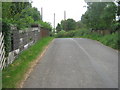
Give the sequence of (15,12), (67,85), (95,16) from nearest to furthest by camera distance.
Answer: (67,85) < (15,12) < (95,16)

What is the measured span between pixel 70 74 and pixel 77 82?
1.06 metres

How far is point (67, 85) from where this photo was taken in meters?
6.30

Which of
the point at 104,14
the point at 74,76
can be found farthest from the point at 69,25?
the point at 74,76

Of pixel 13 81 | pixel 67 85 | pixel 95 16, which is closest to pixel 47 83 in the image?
pixel 67 85

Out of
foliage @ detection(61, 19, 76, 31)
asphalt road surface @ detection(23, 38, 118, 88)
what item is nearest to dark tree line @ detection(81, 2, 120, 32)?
asphalt road surface @ detection(23, 38, 118, 88)

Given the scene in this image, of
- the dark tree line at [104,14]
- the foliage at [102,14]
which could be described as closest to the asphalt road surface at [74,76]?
the dark tree line at [104,14]

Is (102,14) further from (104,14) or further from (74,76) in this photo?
(74,76)

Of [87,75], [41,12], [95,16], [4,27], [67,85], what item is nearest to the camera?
[67,85]

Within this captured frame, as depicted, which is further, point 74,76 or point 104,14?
point 104,14

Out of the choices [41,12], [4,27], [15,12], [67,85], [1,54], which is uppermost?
[41,12]

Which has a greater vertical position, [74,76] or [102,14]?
[102,14]

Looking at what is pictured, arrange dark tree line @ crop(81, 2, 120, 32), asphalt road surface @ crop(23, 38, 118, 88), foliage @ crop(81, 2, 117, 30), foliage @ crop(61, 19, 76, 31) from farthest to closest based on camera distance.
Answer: foliage @ crop(61, 19, 76, 31) < foliage @ crop(81, 2, 117, 30) < dark tree line @ crop(81, 2, 120, 32) < asphalt road surface @ crop(23, 38, 118, 88)

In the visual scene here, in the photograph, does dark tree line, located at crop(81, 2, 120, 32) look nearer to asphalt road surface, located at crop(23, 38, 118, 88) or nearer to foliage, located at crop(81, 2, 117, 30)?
foliage, located at crop(81, 2, 117, 30)

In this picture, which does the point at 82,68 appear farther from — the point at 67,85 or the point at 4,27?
the point at 4,27
